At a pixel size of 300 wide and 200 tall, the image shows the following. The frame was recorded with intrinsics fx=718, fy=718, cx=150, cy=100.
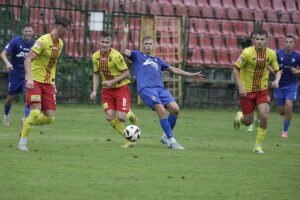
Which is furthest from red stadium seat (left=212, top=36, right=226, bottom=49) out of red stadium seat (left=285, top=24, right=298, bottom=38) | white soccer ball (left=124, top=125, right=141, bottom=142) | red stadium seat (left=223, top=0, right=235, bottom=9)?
white soccer ball (left=124, top=125, right=141, bottom=142)

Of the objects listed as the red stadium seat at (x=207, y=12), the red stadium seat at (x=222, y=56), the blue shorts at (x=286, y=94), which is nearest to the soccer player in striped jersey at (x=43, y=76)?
the blue shorts at (x=286, y=94)

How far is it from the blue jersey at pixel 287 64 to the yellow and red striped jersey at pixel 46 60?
7.44 m

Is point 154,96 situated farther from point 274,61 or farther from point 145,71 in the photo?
point 274,61

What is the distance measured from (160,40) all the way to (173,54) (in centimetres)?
79

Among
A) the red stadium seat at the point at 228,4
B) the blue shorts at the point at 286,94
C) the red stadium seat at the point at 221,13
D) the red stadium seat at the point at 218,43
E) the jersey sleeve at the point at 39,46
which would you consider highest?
the red stadium seat at the point at 228,4

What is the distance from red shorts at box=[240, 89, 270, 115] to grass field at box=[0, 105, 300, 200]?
791 mm

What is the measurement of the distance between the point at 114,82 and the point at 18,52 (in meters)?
4.01

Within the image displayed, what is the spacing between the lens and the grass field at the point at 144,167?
312 inches

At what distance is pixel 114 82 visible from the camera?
43.2ft

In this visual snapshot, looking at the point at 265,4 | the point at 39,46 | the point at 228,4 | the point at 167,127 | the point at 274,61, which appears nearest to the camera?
the point at 39,46

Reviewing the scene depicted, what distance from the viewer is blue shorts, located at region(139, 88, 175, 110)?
13122mm

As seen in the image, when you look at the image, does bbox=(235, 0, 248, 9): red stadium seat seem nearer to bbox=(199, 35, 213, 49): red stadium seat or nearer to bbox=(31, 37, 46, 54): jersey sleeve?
bbox=(199, 35, 213, 49): red stadium seat

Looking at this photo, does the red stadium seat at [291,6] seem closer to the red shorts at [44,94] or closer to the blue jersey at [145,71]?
the blue jersey at [145,71]

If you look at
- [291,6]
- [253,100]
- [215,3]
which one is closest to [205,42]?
[215,3]
